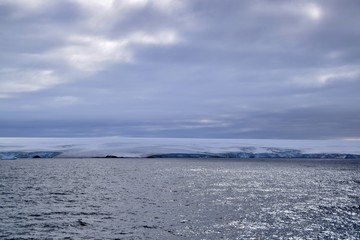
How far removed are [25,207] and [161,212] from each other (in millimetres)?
13479

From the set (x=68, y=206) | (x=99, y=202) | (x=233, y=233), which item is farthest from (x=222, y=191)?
(x=233, y=233)

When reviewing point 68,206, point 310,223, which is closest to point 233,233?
point 310,223

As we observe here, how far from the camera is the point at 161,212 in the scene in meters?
36.6

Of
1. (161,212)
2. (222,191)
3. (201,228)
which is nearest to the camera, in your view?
(201,228)

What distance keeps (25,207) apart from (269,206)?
24.5 m

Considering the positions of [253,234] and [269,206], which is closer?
[253,234]

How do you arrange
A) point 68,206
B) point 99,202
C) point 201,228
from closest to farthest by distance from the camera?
1. point 201,228
2. point 68,206
3. point 99,202

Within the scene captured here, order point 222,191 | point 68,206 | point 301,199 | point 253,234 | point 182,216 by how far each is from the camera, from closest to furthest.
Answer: point 253,234 < point 182,216 < point 68,206 < point 301,199 < point 222,191

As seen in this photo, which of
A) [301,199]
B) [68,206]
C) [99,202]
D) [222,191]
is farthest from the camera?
[222,191]

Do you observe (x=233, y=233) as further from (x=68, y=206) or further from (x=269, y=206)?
(x=68, y=206)

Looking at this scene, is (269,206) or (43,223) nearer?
(43,223)

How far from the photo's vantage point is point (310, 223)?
103ft

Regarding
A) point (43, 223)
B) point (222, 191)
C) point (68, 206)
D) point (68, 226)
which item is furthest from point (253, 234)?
point (222, 191)

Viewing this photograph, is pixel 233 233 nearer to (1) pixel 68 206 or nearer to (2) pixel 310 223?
A: (2) pixel 310 223
